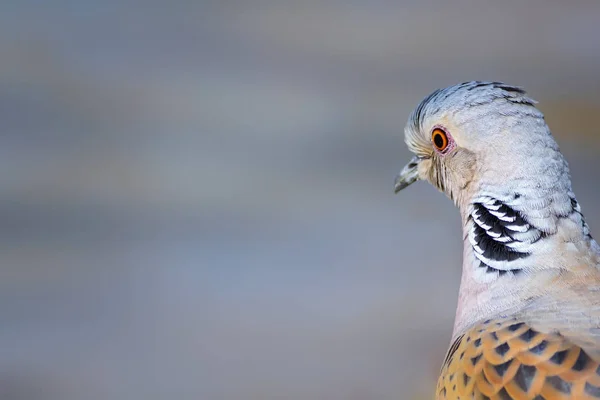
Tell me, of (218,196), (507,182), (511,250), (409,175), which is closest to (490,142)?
(507,182)

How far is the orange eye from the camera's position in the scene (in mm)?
1376

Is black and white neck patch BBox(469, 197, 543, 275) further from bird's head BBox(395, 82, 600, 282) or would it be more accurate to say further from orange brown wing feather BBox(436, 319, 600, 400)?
orange brown wing feather BBox(436, 319, 600, 400)

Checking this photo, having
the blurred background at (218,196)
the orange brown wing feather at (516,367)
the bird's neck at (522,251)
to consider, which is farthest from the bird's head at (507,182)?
the blurred background at (218,196)

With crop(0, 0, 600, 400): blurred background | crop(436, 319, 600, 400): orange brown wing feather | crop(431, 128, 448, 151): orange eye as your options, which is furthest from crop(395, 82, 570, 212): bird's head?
crop(0, 0, 600, 400): blurred background

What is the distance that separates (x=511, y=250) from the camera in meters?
1.25

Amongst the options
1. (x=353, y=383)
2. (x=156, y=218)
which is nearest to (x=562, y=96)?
(x=353, y=383)

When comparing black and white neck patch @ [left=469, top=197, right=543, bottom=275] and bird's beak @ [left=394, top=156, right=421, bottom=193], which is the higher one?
bird's beak @ [left=394, top=156, right=421, bottom=193]

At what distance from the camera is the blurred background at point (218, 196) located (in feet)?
7.66

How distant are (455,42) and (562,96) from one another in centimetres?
47

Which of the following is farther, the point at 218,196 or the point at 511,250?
the point at 218,196

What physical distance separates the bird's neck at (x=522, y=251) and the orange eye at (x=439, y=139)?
15 centimetres

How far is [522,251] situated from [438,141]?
0.87ft

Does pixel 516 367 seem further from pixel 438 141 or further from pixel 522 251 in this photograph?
pixel 438 141

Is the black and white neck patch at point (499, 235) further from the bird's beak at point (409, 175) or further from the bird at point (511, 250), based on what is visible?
the bird's beak at point (409, 175)
